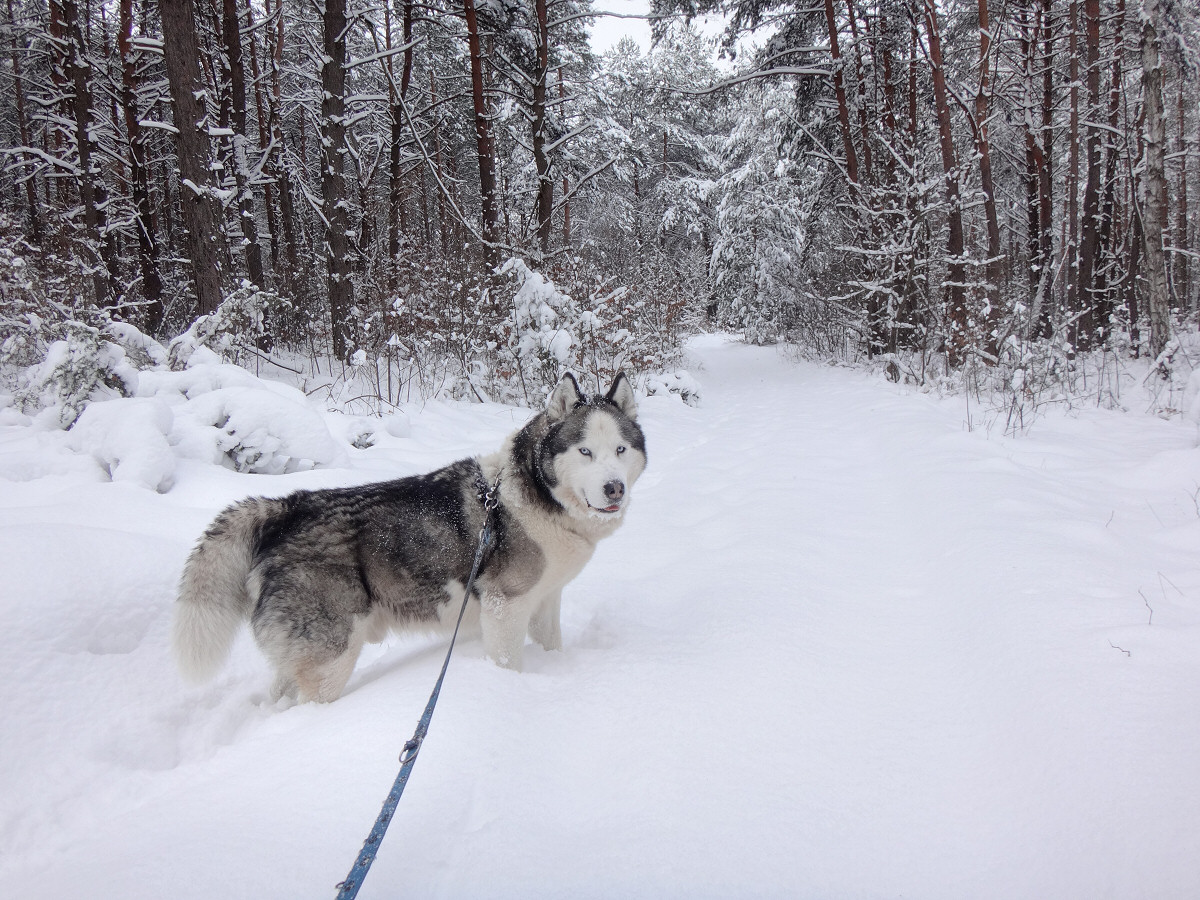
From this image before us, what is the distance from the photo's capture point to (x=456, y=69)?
18.0 meters

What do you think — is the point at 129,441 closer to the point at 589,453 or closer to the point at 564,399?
the point at 564,399

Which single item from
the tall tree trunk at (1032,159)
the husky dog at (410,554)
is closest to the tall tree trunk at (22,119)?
the husky dog at (410,554)

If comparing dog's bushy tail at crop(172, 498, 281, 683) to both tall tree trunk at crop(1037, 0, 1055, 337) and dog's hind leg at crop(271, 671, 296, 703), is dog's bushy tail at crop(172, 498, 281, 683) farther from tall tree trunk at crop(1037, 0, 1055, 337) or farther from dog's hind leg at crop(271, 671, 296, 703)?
tall tree trunk at crop(1037, 0, 1055, 337)

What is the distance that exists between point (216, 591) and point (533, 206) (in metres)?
13.3

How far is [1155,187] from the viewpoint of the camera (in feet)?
26.8

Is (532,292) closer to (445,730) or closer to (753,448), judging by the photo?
(753,448)

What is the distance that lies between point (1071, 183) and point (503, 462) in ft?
53.7

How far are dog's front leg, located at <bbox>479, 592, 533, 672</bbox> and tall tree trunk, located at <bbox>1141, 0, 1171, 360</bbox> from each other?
10.3 meters

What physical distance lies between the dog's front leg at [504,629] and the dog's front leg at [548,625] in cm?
34

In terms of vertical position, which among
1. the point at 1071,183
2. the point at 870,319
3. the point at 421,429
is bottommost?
the point at 421,429

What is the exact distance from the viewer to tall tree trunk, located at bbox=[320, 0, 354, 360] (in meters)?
9.26

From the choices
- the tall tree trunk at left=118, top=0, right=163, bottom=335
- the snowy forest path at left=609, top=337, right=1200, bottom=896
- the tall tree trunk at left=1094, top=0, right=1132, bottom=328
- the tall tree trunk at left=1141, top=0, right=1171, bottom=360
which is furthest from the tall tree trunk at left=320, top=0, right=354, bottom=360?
the tall tree trunk at left=1094, top=0, right=1132, bottom=328

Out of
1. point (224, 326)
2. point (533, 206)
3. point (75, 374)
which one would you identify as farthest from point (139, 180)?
point (75, 374)

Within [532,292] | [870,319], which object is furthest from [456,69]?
[870,319]
